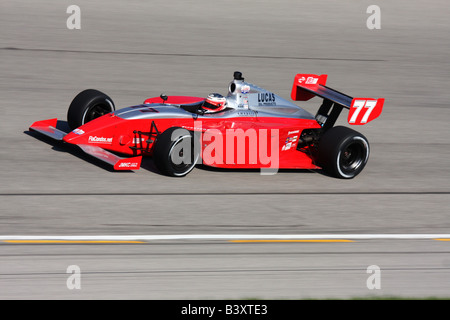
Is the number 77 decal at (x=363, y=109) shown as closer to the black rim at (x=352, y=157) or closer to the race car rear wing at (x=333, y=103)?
the race car rear wing at (x=333, y=103)

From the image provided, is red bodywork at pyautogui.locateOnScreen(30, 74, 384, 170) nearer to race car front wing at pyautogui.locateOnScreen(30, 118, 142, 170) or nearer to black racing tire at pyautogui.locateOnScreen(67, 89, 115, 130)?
race car front wing at pyautogui.locateOnScreen(30, 118, 142, 170)

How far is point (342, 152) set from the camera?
10.3 m

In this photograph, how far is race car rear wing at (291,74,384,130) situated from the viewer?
10.3 m

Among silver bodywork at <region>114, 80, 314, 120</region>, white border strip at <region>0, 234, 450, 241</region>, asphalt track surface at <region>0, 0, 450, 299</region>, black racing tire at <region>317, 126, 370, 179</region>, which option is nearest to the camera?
asphalt track surface at <region>0, 0, 450, 299</region>

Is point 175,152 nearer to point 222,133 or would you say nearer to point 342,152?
point 222,133

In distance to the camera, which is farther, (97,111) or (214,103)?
(97,111)

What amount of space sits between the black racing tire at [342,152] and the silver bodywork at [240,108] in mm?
789

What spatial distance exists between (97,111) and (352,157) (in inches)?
159

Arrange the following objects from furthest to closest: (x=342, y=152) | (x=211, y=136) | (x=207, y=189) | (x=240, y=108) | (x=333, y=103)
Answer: (x=333, y=103), (x=240, y=108), (x=342, y=152), (x=211, y=136), (x=207, y=189)

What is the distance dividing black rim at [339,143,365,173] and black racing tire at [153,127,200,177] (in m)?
2.32

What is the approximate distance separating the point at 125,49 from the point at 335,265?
11.7m

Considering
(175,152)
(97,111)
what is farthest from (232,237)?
(97,111)

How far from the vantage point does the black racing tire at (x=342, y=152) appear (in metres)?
10.2

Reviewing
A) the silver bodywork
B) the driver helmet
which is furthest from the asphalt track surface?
the driver helmet
